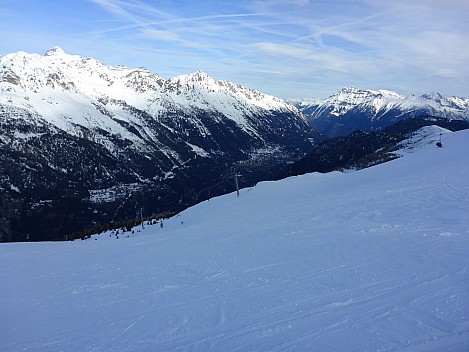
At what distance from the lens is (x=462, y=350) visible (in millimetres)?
6305

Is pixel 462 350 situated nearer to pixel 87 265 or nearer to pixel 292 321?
pixel 292 321

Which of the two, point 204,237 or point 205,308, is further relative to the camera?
→ point 204,237

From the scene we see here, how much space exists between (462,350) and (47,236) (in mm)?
180584

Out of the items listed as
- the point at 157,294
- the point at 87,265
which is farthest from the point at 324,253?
the point at 87,265

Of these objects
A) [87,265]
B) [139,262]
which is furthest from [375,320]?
[87,265]

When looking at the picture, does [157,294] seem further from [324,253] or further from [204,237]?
[204,237]

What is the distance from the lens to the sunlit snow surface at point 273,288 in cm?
763

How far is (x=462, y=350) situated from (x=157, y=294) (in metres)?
8.38

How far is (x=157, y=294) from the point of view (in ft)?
37.5

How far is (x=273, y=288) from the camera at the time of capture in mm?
10242

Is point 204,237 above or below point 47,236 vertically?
above

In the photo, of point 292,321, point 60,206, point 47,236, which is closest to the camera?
point 292,321

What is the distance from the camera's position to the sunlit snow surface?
7627 millimetres

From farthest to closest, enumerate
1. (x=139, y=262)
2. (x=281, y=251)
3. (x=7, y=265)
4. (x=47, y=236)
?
(x=47, y=236), (x=7, y=265), (x=139, y=262), (x=281, y=251)
